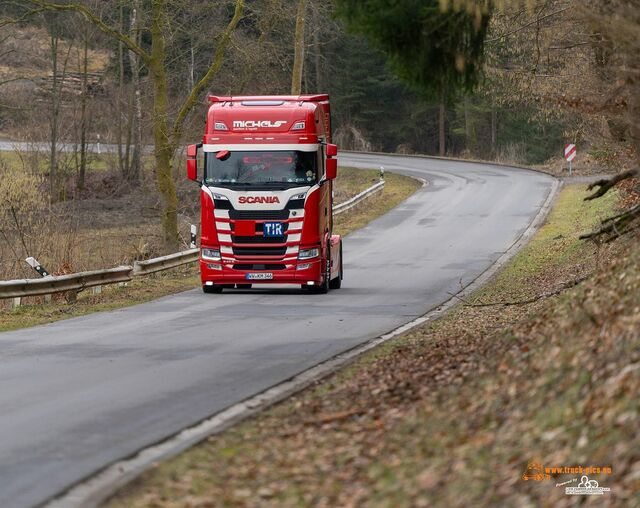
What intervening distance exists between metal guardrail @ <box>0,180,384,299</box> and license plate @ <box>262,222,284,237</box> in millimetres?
3266

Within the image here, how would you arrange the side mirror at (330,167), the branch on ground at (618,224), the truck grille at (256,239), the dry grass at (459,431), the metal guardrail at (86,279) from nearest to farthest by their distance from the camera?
the dry grass at (459,431) < the branch on ground at (618,224) < the metal guardrail at (86,279) < the side mirror at (330,167) < the truck grille at (256,239)

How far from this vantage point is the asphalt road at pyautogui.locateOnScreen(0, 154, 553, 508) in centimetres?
934

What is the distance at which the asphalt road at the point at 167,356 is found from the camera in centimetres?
934

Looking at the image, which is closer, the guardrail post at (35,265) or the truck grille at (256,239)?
the guardrail post at (35,265)

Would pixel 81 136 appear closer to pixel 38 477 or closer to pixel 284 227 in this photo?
pixel 284 227

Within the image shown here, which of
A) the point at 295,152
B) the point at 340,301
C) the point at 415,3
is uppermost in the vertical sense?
the point at 415,3

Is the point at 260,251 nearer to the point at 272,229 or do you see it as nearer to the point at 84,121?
the point at 272,229

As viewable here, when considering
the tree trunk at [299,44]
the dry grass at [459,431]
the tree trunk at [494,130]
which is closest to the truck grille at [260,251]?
the dry grass at [459,431]

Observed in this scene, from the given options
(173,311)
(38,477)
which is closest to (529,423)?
(38,477)

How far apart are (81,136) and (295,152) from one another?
30499mm

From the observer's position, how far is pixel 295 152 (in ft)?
76.0

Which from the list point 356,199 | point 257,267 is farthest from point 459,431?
point 356,199

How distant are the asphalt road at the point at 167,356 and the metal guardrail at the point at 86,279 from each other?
1.60 metres

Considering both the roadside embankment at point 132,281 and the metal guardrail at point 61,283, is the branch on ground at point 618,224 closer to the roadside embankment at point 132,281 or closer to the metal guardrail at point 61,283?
the roadside embankment at point 132,281
